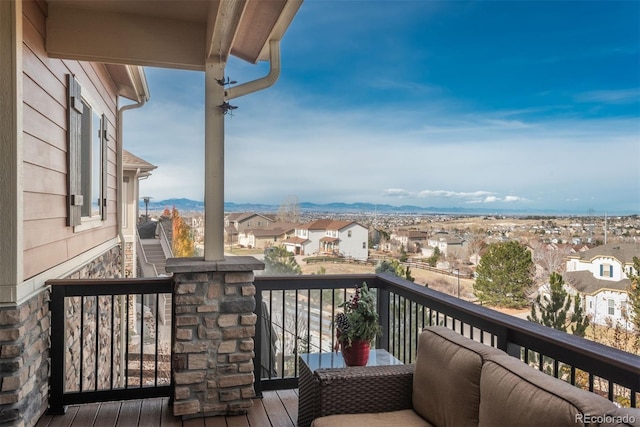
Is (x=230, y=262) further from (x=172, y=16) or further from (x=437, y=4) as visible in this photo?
(x=437, y=4)

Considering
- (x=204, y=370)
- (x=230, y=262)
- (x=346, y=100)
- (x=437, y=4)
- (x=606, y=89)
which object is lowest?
(x=204, y=370)

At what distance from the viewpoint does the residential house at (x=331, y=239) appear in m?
6.09

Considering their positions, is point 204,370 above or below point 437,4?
below

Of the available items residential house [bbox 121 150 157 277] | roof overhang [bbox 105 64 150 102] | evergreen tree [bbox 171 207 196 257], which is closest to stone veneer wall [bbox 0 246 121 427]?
roof overhang [bbox 105 64 150 102]

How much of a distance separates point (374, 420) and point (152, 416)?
5.61ft

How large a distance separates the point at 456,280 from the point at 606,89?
765 centimetres

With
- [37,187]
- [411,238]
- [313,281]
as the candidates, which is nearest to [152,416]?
[313,281]

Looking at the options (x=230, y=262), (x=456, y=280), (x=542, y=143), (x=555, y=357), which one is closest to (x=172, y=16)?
(x=230, y=262)

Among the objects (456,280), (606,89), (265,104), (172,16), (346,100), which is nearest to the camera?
(172,16)

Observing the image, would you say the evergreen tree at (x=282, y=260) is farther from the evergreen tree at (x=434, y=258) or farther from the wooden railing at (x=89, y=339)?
the wooden railing at (x=89, y=339)

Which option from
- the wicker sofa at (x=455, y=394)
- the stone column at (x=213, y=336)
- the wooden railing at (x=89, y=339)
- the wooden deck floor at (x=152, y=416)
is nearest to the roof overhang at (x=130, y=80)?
the wooden railing at (x=89, y=339)

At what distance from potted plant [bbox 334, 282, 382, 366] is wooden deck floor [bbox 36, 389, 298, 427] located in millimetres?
700

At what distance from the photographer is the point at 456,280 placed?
599 cm

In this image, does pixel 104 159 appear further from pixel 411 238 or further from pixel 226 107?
pixel 411 238
